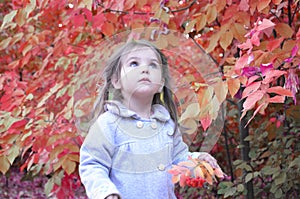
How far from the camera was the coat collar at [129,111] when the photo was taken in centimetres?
173

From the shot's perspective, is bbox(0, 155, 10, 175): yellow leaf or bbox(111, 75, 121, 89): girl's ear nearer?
bbox(111, 75, 121, 89): girl's ear

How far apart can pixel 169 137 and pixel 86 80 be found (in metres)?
0.38

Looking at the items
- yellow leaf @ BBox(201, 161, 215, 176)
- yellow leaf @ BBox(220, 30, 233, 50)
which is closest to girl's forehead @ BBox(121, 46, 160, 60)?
yellow leaf @ BBox(201, 161, 215, 176)

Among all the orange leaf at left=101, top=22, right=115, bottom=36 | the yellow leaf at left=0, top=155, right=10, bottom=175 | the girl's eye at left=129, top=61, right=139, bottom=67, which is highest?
the orange leaf at left=101, top=22, right=115, bottom=36

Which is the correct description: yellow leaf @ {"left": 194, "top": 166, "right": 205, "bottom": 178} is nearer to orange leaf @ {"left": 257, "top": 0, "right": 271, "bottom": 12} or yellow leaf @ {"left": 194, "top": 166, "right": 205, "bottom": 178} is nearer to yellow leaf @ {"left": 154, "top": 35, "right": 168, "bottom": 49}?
yellow leaf @ {"left": 154, "top": 35, "right": 168, "bottom": 49}

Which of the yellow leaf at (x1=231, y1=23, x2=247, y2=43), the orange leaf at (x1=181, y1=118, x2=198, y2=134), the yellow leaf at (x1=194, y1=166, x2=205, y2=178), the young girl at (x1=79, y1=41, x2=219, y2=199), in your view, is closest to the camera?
the yellow leaf at (x1=194, y1=166, x2=205, y2=178)

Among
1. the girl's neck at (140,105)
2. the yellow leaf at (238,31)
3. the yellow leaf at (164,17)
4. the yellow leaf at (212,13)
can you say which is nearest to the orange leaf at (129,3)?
the yellow leaf at (164,17)

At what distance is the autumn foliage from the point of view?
180 centimetres

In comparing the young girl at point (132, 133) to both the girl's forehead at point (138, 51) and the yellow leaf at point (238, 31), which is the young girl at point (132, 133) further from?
the yellow leaf at point (238, 31)

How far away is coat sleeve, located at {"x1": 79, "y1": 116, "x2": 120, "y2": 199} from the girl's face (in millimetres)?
134

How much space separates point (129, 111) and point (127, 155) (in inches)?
5.2

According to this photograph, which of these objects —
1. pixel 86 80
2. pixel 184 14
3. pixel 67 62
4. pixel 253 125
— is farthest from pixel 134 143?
pixel 253 125

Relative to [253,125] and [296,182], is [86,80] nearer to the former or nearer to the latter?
[296,182]

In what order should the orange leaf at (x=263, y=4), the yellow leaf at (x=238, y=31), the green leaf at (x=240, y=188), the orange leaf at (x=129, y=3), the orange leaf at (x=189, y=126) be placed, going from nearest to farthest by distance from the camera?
the orange leaf at (x=189, y=126), the orange leaf at (x=263, y=4), the yellow leaf at (x=238, y=31), the orange leaf at (x=129, y=3), the green leaf at (x=240, y=188)
